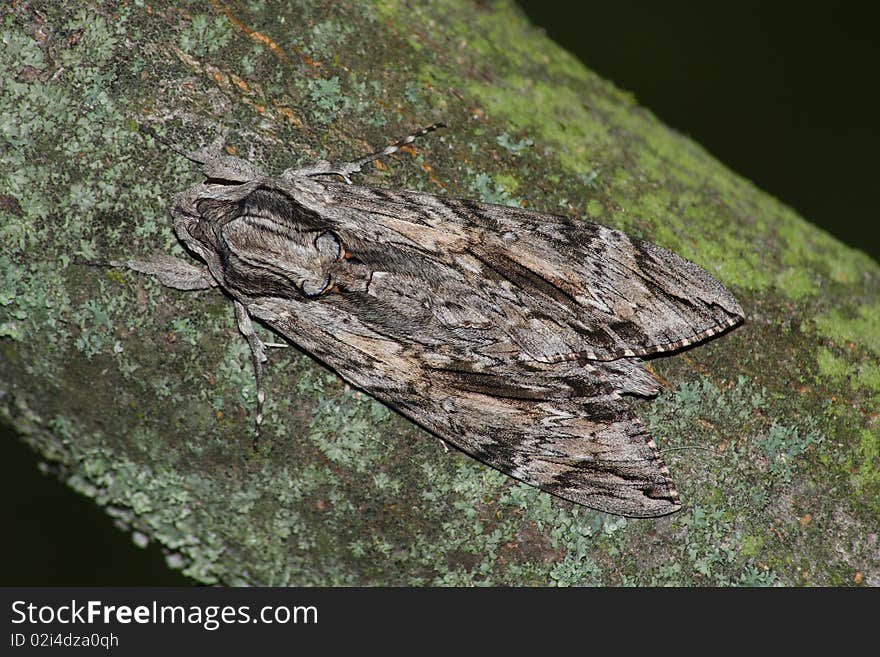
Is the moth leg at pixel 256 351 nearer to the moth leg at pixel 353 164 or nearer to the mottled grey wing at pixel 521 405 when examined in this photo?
the mottled grey wing at pixel 521 405

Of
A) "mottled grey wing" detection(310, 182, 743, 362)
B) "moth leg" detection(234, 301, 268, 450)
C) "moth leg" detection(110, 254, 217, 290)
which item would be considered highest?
"mottled grey wing" detection(310, 182, 743, 362)

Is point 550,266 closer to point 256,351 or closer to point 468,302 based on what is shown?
point 468,302

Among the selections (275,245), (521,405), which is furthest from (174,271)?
(521,405)

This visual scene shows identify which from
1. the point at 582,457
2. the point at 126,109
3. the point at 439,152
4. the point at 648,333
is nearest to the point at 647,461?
the point at 582,457

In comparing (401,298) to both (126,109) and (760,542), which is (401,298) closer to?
(126,109)

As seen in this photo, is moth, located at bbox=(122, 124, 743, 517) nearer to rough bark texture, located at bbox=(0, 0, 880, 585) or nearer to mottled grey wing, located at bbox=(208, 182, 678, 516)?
mottled grey wing, located at bbox=(208, 182, 678, 516)

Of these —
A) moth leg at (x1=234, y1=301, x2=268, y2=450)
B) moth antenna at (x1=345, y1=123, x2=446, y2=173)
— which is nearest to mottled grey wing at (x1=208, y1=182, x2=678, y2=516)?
moth leg at (x1=234, y1=301, x2=268, y2=450)
